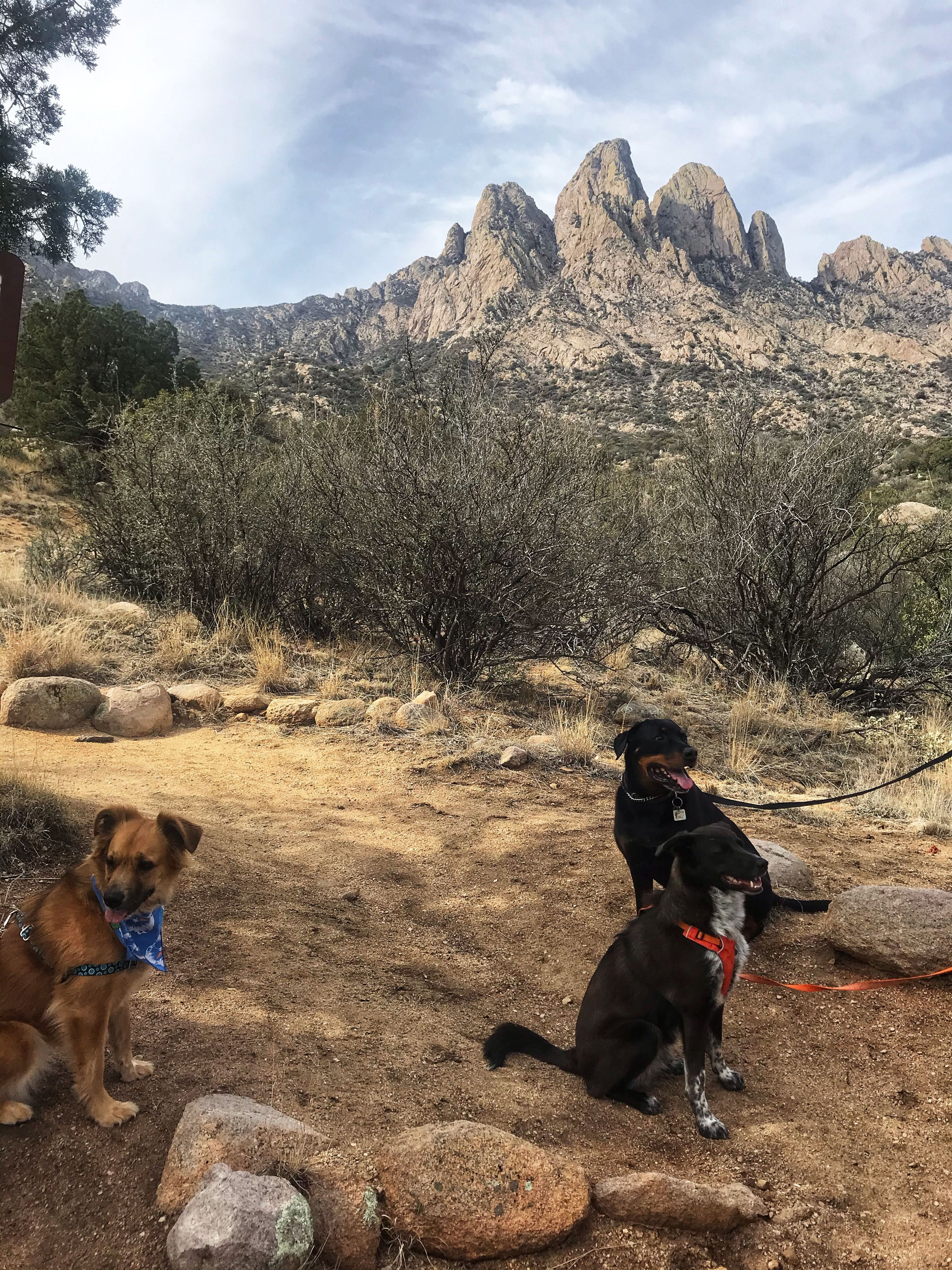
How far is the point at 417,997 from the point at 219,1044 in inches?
44.0

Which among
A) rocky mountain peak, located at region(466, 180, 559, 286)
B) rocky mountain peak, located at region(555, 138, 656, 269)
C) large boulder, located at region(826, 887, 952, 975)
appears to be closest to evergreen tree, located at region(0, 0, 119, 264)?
large boulder, located at region(826, 887, 952, 975)

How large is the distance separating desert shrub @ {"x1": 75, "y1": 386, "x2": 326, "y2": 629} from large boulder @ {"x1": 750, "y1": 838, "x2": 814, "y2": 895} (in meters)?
8.48

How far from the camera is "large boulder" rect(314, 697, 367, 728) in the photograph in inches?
339

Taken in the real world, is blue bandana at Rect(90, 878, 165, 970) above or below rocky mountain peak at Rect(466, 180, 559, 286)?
below

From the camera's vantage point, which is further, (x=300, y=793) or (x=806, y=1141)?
(x=300, y=793)

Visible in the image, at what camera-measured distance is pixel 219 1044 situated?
2891 mm

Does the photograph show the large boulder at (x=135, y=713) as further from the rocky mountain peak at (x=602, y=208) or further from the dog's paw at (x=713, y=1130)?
the rocky mountain peak at (x=602, y=208)

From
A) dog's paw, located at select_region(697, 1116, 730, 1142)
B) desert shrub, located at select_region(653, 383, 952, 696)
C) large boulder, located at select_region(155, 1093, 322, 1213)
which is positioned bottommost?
dog's paw, located at select_region(697, 1116, 730, 1142)

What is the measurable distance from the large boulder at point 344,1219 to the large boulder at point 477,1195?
0.07 meters

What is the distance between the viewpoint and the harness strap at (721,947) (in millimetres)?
2918

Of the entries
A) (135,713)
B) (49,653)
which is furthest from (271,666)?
(49,653)

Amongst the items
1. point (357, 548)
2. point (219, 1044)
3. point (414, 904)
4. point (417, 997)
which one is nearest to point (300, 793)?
point (414, 904)

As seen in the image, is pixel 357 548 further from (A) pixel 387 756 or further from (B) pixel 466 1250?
(B) pixel 466 1250

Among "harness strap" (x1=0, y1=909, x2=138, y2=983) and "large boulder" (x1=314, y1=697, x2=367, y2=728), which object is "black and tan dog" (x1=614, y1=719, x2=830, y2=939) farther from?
"large boulder" (x1=314, y1=697, x2=367, y2=728)
